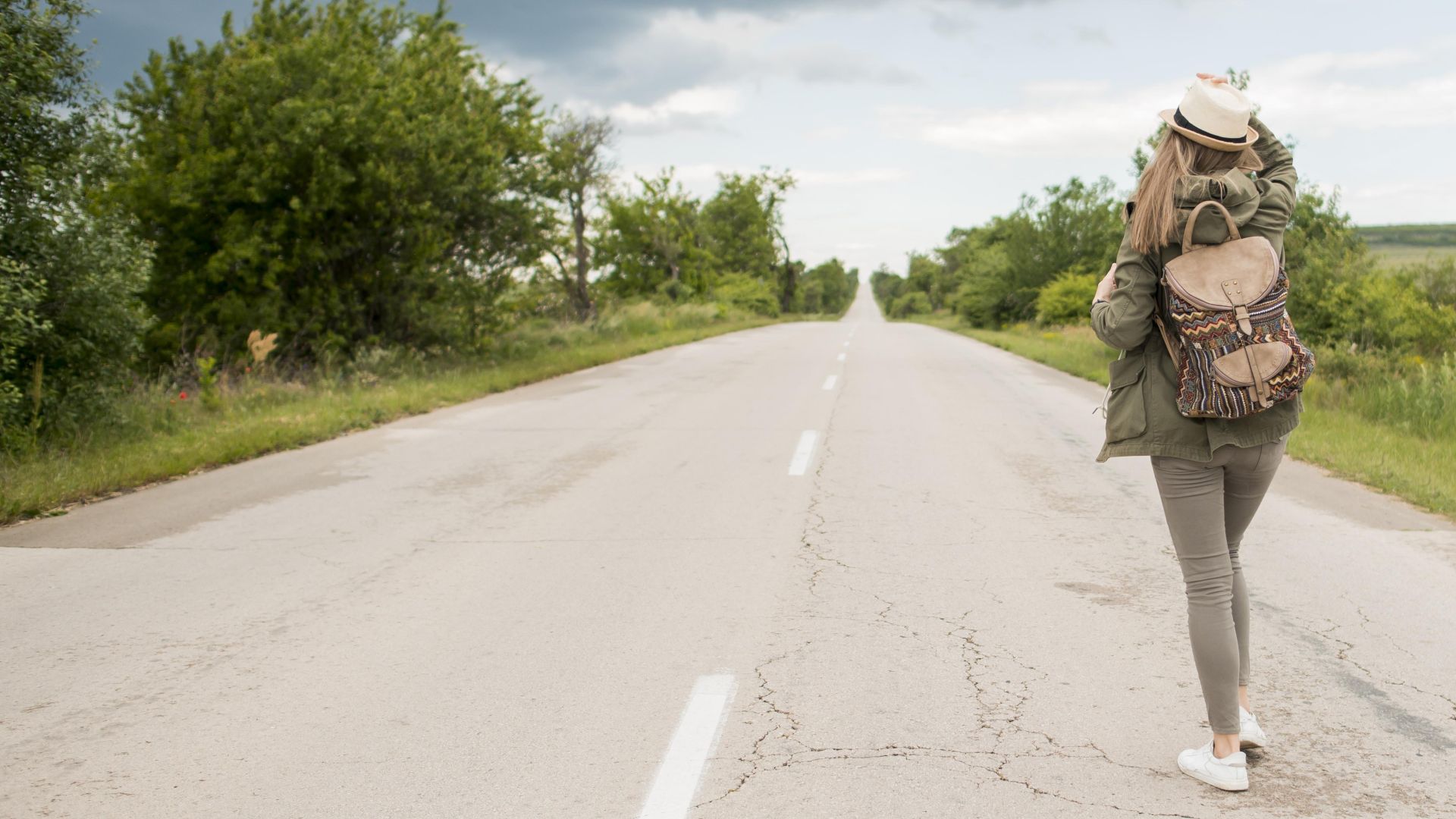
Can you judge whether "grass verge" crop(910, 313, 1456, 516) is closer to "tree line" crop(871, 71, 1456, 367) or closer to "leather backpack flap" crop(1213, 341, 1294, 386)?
"tree line" crop(871, 71, 1456, 367)

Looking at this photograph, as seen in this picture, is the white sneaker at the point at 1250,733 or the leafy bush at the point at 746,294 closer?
the white sneaker at the point at 1250,733

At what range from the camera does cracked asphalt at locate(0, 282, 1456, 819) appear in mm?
3305

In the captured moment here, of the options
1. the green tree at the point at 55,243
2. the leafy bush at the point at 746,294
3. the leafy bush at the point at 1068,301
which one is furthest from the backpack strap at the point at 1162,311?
the leafy bush at the point at 746,294

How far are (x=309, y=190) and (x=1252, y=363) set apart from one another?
14.8 metres

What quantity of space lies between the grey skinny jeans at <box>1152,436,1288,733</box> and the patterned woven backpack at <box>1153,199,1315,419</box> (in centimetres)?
19

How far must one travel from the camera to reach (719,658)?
441 cm

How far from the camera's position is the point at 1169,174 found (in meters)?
3.17

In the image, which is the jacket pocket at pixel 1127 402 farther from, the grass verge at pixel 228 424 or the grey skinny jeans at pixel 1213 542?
the grass verge at pixel 228 424

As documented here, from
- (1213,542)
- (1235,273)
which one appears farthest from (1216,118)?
(1213,542)

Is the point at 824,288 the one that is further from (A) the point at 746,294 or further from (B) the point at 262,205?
(B) the point at 262,205

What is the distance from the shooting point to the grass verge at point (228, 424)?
26.2 ft

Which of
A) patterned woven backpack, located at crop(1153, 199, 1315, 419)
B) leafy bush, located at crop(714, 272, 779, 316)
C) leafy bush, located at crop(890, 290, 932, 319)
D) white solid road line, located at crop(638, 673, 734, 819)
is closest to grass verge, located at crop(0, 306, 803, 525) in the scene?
white solid road line, located at crop(638, 673, 734, 819)

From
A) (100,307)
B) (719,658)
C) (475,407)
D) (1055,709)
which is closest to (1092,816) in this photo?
(1055,709)

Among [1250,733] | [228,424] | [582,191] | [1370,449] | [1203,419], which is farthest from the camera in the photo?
[582,191]
